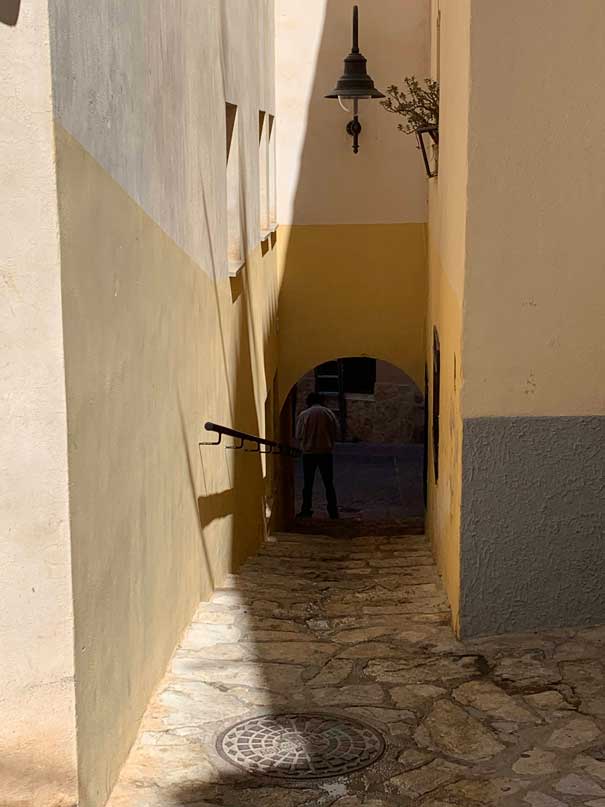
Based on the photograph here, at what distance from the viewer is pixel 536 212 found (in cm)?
547

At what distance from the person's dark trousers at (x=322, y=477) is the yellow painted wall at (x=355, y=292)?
2388mm

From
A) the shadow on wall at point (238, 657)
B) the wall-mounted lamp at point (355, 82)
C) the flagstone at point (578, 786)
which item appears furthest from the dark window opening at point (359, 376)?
the flagstone at point (578, 786)

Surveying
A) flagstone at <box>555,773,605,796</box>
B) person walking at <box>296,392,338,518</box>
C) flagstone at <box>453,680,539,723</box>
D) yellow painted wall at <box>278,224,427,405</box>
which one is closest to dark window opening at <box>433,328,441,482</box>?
flagstone at <box>453,680,539,723</box>

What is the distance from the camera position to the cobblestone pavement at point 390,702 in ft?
13.6

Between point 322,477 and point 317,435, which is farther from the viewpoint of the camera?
point 322,477

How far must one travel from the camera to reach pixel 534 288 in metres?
5.53

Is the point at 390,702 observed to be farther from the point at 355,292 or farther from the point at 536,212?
the point at 355,292

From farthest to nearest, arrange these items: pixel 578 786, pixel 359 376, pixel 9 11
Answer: pixel 359 376 < pixel 578 786 < pixel 9 11

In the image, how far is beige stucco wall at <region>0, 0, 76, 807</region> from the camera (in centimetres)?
332

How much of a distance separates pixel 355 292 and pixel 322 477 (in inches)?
146

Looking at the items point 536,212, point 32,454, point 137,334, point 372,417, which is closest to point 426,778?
point 32,454

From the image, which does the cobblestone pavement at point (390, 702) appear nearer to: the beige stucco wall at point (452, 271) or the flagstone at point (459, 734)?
the flagstone at point (459, 734)

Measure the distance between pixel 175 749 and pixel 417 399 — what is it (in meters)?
17.1

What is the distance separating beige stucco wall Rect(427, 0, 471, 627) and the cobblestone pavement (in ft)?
1.61
